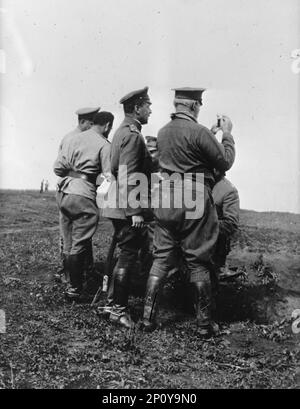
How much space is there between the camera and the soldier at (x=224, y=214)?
6.06m

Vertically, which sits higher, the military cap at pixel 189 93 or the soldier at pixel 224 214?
the military cap at pixel 189 93

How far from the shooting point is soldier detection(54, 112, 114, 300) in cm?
602

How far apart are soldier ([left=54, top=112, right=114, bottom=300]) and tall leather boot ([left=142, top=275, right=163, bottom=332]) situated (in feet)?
4.16

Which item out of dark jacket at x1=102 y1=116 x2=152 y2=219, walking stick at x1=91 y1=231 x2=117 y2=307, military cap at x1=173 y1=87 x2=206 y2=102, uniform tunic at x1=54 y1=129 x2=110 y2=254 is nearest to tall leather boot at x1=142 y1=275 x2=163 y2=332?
dark jacket at x1=102 y1=116 x2=152 y2=219

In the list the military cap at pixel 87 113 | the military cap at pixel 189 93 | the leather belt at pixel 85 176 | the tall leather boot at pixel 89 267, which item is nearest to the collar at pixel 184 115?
the military cap at pixel 189 93

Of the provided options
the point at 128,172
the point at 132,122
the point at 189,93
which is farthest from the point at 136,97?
the point at 128,172

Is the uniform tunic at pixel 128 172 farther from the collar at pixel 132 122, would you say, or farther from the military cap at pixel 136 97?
the military cap at pixel 136 97

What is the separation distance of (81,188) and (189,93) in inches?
69.9

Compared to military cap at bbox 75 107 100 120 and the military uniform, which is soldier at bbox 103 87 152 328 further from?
military cap at bbox 75 107 100 120

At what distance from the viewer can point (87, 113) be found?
668 centimetres

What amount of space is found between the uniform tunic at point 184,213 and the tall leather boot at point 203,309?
9 centimetres

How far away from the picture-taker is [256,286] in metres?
6.54

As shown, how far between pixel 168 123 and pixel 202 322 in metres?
2.09

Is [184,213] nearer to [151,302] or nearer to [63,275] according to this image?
[151,302]
